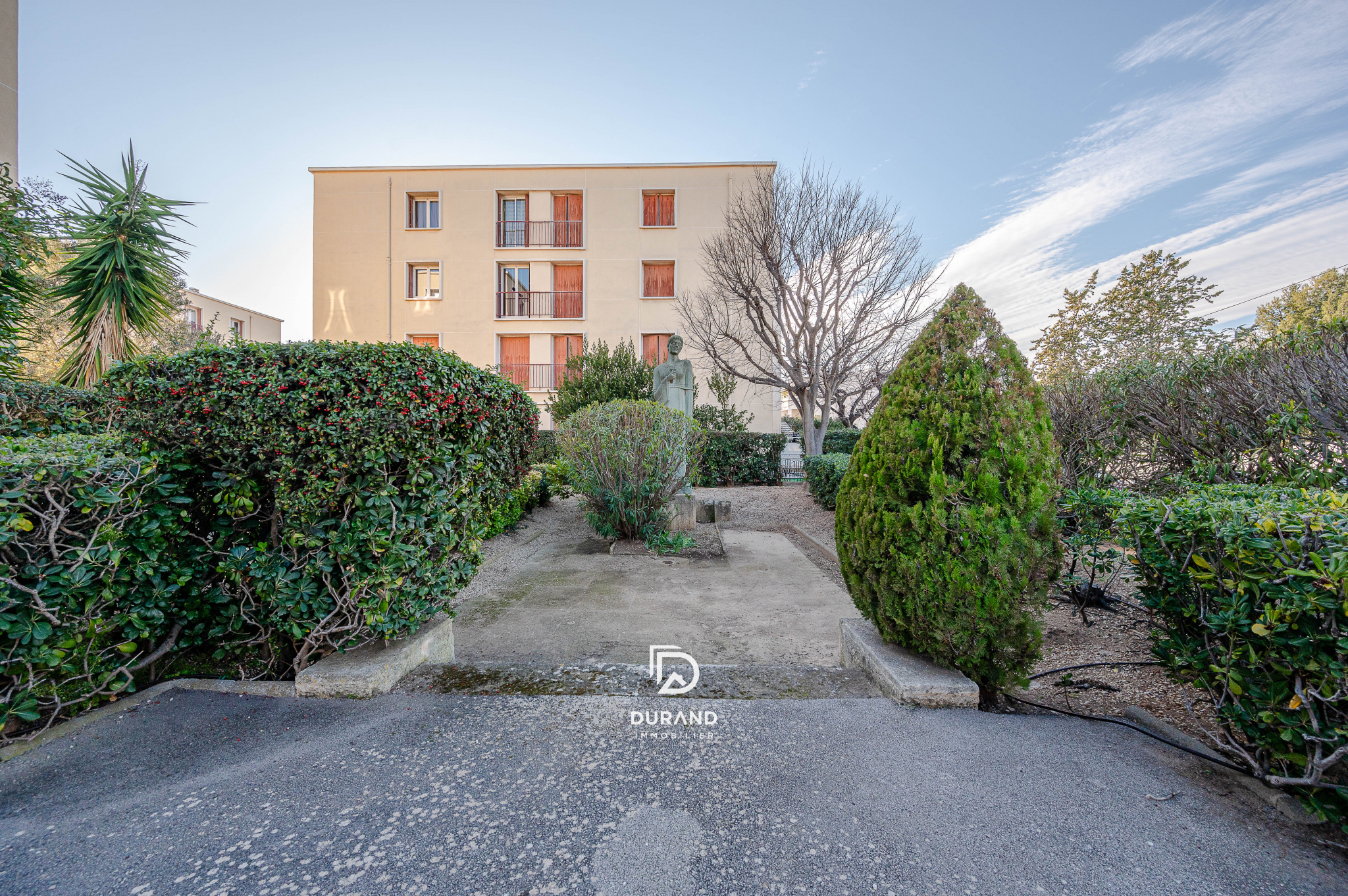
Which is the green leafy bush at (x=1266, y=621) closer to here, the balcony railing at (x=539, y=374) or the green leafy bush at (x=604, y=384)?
the green leafy bush at (x=604, y=384)

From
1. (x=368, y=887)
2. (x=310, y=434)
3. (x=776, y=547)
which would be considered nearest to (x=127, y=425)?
(x=310, y=434)

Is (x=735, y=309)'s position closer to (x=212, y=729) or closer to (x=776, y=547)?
(x=776, y=547)

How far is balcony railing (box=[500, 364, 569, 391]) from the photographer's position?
63.6 feet

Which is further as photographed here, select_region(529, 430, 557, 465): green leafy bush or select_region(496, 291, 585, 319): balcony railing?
select_region(496, 291, 585, 319): balcony railing

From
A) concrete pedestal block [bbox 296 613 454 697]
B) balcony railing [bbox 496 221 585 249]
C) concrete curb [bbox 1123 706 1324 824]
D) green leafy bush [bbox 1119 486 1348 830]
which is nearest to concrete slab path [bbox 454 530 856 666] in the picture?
concrete pedestal block [bbox 296 613 454 697]

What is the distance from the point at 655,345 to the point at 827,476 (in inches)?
441

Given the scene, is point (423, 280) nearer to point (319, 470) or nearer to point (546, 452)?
point (546, 452)

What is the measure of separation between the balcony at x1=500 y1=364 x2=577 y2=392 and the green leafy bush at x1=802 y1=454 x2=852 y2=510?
11.4m

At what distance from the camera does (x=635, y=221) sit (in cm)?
1927

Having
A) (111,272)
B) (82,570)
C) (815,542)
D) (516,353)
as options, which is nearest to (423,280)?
(516,353)

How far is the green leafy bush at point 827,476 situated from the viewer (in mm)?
9148

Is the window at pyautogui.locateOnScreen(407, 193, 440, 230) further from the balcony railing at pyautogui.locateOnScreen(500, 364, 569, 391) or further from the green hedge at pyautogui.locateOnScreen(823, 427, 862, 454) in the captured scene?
the green hedge at pyautogui.locateOnScreen(823, 427, 862, 454)

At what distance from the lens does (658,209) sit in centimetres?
1962

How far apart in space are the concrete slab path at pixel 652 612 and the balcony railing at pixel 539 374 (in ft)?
45.6
